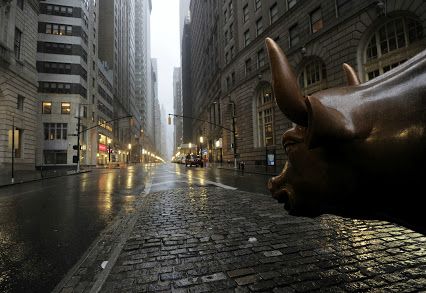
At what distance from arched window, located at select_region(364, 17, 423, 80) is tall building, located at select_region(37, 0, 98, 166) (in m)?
43.1

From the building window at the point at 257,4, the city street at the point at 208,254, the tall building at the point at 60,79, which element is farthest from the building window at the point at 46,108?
the city street at the point at 208,254

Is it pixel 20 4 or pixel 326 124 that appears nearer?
pixel 326 124

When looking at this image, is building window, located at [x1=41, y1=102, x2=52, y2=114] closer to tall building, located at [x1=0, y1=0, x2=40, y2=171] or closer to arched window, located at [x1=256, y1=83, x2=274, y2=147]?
tall building, located at [x1=0, y1=0, x2=40, y2=171]

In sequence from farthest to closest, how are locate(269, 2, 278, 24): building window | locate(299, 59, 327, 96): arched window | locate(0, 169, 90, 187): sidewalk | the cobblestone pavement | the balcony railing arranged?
1. locate(269, 2, 278, 24): building window
2. the balcony railing
3. locate(299, 59, 327, 96): arched window
4. locate(0, 169, 90, 187): sidewalk
5. the cobblestone pavement

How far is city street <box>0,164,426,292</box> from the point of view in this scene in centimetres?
→ 299

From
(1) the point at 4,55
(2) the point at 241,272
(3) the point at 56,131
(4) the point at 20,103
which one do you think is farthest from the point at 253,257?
(3) the point at 56,131

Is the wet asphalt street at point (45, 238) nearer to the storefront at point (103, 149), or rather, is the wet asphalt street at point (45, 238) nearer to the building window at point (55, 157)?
the building window at point (55, 157)

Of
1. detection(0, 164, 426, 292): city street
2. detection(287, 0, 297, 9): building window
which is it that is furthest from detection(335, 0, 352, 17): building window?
detection(0, 164, 426, 292): city street

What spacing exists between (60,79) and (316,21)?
43116 mm

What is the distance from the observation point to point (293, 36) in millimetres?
29656

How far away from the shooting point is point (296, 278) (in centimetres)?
302

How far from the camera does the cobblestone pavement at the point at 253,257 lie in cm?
293

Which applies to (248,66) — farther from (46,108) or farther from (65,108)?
(46,108)

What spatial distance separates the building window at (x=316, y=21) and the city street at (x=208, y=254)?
81.0 ft
